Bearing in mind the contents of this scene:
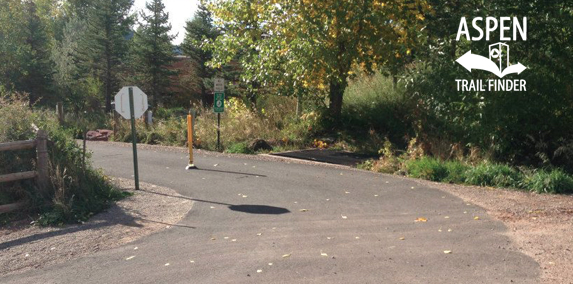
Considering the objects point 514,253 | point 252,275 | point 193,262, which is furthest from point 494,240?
point 193,262

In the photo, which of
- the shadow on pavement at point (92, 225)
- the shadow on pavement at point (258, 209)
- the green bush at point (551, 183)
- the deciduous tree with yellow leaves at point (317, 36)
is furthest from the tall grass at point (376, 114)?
the shadow on pavement at point (92, 225)

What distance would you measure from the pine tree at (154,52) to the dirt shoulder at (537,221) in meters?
26.1

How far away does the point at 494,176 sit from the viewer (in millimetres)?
11930

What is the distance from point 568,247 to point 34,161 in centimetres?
875

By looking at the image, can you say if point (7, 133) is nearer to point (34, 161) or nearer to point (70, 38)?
point (34, 161)

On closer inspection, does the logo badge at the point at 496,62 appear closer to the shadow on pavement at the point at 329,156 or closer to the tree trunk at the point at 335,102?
the shadow on pavement at the point at 329,156

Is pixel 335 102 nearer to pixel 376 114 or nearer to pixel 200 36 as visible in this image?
pixel 376 114

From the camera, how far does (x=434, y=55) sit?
45.9 feet

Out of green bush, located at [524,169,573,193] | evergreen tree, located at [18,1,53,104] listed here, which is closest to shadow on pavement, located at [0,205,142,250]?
green bush, located at [524,169,573,193]

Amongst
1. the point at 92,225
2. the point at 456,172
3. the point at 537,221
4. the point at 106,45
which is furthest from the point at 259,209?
the point at 106,45

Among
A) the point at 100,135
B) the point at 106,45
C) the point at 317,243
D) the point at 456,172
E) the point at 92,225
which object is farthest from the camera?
the point at 106,45

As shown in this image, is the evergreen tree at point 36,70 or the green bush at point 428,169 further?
the evergreen tree at point 36,70

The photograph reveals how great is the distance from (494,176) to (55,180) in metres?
8.81

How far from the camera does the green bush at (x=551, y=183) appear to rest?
1084 cm
